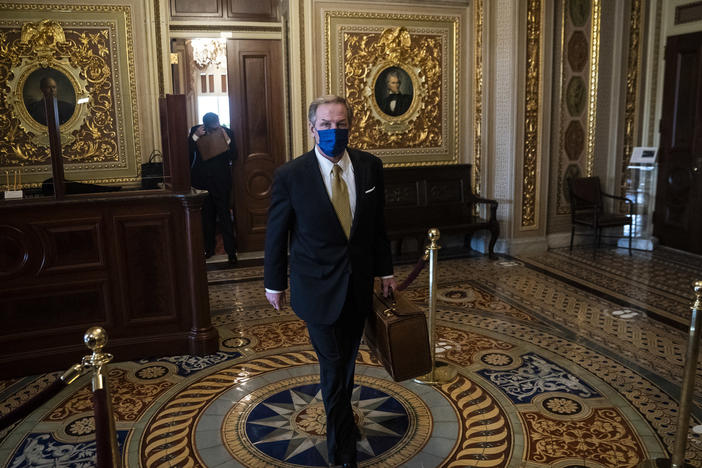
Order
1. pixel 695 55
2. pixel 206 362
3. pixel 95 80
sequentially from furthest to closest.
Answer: pixel 695 55
pixel 95 80
pixel 206 362

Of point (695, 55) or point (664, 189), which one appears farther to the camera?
point (664, 189)

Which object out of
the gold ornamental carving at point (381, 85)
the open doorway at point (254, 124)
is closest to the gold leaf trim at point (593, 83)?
the gold ornamental carving at point (381, 85)

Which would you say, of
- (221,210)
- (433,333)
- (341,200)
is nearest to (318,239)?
(341,200)

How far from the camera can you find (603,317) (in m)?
4.82

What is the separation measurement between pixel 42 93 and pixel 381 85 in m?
3.82

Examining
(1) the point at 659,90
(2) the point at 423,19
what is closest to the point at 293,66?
(2) the point at 423,19

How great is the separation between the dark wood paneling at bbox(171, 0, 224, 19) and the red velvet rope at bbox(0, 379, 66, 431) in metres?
6.03

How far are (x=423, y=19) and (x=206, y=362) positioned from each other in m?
5.08

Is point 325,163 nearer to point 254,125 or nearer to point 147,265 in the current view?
point 147,265

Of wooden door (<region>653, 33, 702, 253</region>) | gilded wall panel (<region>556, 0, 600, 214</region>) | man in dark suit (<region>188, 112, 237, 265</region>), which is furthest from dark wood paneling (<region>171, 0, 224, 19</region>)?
wooden door (<region>653, 33, 702, 253</region>)

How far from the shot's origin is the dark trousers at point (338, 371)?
253 cm

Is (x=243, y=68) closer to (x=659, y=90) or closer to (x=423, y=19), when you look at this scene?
(x=423, y=19)

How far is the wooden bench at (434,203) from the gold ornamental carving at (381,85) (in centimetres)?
43

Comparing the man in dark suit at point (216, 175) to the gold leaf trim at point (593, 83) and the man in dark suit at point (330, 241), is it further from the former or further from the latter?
the gold leaf trim at point (593, 83)
